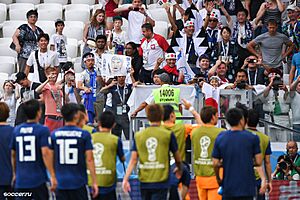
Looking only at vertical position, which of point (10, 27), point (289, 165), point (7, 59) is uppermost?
point (10, 27)

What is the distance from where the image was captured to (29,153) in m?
17.2

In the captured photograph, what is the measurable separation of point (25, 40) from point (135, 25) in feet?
8.01

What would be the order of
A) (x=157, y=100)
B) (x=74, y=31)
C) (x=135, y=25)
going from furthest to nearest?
(x=74, y=31)
(x=135, y=25)
(x=157, y=100)

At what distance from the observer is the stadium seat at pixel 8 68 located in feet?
86.5

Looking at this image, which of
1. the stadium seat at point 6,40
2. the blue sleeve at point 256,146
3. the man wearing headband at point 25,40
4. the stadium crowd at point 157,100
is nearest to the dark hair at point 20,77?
the stadium crowd at point 157,100

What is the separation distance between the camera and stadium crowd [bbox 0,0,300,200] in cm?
1711

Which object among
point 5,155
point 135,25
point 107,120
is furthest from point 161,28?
point 107,120

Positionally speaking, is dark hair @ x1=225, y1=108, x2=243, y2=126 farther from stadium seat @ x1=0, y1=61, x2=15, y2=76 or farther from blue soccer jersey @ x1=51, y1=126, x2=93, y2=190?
stadium seat @ x1=0, y1=61, x2=15, y2=76

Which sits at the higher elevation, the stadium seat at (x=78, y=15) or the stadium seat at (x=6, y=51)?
the stadium seat at (x=78, y=15)

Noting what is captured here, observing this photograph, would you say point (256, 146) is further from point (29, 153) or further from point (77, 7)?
point (77, 7)

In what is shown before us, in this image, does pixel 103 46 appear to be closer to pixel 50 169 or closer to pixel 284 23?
pixel 284 23

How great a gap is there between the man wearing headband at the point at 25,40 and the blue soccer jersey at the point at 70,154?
26.3 ft

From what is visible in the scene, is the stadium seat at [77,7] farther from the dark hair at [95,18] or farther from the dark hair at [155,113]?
the dark hair at [155,113]

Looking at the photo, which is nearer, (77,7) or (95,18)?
(95,18)
